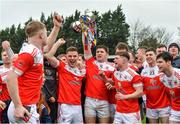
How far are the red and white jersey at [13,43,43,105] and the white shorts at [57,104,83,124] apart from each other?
3.28m

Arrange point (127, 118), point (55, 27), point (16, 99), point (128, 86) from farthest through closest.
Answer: point (128, 86)
point (127, 118)
point (55, 27)
point (16, 99)

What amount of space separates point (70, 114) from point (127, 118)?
1335 mm

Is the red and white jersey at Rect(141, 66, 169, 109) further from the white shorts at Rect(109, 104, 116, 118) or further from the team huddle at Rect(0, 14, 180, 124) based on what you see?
the white shorts at Rect(109, 104, 116, 118)

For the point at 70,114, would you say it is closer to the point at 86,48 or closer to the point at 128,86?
the point at 128,86

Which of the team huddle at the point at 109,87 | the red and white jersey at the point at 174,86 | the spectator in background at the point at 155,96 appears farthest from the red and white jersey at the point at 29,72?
the spectator in background at the point at 155,96

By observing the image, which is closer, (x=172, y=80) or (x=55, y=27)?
(x=55, y=27)

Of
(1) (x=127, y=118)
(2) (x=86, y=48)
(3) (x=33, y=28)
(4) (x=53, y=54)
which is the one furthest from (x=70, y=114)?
(3) (x=33, y=28)

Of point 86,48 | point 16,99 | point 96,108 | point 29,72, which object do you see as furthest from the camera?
point 86,48

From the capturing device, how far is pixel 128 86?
8062 mm

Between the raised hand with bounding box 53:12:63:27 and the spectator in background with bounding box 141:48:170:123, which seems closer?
the raised hand with bounding box 53:12:63:27

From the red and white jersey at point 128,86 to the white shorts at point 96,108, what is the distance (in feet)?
1.42

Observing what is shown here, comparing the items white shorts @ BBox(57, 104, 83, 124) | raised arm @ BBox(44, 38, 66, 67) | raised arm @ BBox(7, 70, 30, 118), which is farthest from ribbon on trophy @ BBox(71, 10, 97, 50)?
raised arm @ BBox(7, 70, 30, 118)

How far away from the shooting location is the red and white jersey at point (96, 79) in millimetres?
8453

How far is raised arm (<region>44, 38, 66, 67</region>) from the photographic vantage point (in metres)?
7.97
